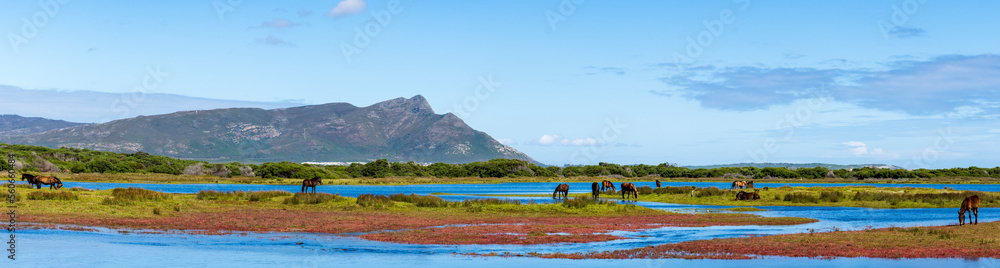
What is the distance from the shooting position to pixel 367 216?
41.2 meters

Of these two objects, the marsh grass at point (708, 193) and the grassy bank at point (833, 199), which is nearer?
the grassy bank at point (833, 199)

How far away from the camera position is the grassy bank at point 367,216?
32938 mm

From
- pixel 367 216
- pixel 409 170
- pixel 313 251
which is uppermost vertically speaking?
pixel 409 170

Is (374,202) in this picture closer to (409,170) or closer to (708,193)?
(708,193)

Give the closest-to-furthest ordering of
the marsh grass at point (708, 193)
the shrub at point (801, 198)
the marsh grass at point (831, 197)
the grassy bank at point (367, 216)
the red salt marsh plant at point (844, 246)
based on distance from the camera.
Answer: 1. the red salt marsh plant at point (844, 246)
2. the grassy bank at point (367, 216)
3. the shrub at point (801, 198)
4. the marsh grass at point (831, 197)
5. the marsh grass at point (708, 193)

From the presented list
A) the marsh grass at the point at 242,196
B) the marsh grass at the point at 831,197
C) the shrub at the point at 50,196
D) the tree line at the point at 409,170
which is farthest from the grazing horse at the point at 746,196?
the tree line at the point at 409,170

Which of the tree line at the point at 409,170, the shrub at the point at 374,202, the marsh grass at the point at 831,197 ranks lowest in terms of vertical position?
the shrub at the point at 374,202

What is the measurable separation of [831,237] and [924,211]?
78.2ft

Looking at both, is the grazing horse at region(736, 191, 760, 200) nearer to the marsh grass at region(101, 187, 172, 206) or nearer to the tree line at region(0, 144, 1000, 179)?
the marsh grass at region(101, 187, 172, 206)

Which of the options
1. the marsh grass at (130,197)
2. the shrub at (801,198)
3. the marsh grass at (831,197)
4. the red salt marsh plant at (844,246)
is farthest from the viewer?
the marsh grass at (831,197)

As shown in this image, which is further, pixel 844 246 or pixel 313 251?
pixel 313 251

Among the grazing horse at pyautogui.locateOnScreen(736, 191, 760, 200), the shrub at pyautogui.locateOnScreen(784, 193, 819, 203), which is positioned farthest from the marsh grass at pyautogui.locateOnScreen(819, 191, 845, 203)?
the grazing horse at pyautogui.locateOnScreen(736, 191, 760, 200)

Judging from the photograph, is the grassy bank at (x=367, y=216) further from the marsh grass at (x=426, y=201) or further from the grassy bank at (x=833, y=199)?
the grassy bank at (x=833, y=199)

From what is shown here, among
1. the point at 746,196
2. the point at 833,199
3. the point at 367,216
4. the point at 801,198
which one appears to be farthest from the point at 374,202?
the point at 833,199
